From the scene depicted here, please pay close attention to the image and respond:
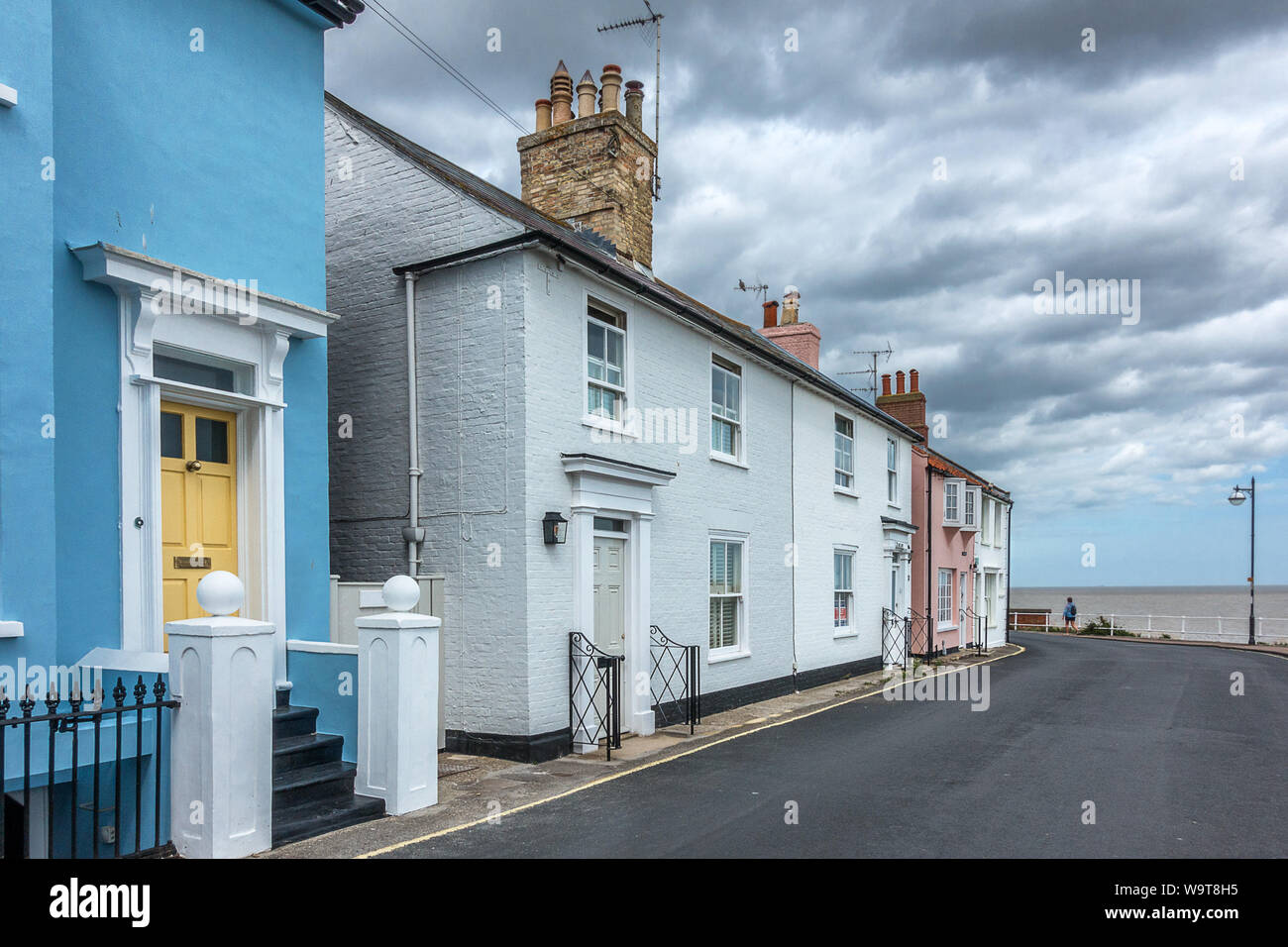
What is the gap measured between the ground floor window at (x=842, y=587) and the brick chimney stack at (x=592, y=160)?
7.36 m

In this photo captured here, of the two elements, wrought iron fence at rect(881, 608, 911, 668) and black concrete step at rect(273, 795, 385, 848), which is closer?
black concrete step at rect(273, 795, 385, 848)

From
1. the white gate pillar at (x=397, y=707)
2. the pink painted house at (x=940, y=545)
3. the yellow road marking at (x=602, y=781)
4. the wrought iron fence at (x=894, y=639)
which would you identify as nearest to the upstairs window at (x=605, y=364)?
the yellow road marking at (x=602, y=781)

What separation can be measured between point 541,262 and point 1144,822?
8.02 meters

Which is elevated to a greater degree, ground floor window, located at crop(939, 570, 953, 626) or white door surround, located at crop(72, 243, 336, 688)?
white door surround, located at crop(72, 243, 336, 688)

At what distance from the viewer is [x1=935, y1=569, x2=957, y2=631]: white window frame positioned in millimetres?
26719

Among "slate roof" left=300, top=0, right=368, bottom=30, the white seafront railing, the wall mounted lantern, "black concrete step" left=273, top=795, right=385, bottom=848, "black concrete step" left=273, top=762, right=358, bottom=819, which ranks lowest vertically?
the white seafront railing

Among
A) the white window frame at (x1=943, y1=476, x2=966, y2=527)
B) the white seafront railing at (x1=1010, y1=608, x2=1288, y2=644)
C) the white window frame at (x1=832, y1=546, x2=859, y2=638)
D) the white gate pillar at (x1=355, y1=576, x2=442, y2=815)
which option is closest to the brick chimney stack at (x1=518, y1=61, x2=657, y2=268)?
the white window frame at (x1=832, y1=546, x2=859, y2=638)

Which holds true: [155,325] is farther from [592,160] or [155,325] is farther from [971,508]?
[971,508]

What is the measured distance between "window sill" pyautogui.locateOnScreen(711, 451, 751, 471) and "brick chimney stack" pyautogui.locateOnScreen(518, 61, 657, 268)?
4.26m

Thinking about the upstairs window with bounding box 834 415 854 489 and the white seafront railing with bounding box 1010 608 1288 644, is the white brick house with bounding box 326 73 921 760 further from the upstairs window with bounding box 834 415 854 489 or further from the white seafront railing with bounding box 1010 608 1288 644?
the white seafront railing with bounding box 1010 608 1288 644

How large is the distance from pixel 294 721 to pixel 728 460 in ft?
27.2

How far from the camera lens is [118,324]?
6969mm
